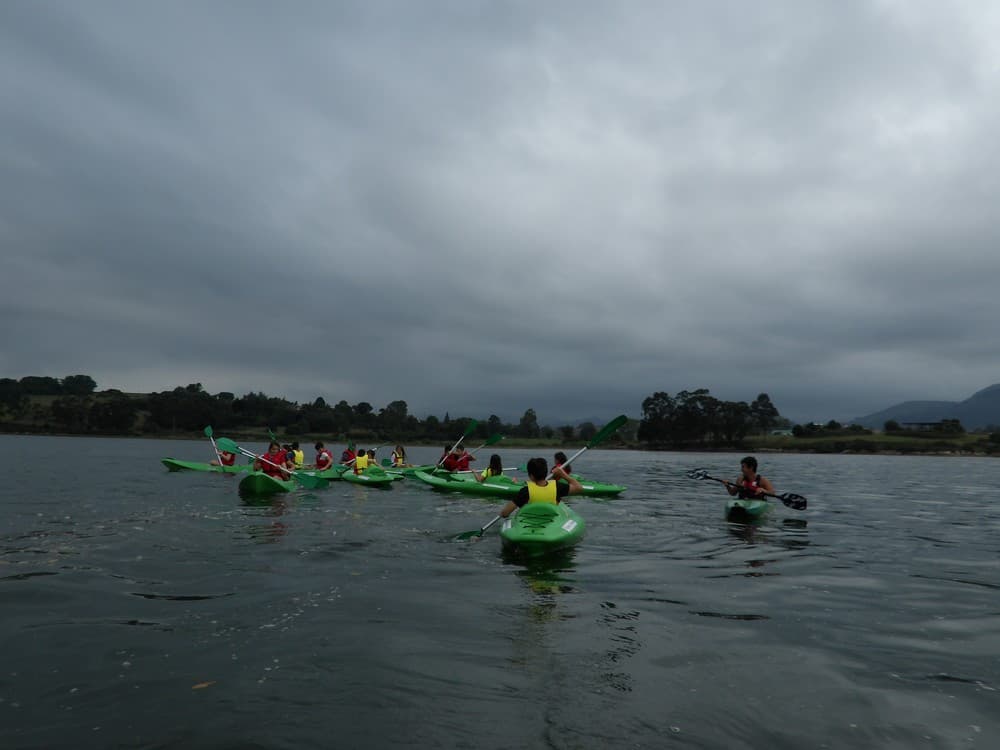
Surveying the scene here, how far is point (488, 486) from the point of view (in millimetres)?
22000

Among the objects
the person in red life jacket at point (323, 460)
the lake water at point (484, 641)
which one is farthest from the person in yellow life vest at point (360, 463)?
the lake water at point (484, 641)

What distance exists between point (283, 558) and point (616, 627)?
20.2 feet

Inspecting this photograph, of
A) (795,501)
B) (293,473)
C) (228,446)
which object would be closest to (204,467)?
(228,446)

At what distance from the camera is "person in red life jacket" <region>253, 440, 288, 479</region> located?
2256 centimetres

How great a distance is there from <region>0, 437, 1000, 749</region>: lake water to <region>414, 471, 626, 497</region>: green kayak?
7963mm

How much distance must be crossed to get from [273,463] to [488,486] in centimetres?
779

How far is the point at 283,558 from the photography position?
10734 millimetres

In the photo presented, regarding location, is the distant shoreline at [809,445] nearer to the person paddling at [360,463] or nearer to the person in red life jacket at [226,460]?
the person in red life jacket at [226,460]

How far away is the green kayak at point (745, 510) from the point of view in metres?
16.3

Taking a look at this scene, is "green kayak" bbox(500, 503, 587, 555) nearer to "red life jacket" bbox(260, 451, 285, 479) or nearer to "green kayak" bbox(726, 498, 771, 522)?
"green kayak" bbox(726, 498, 771, 522)

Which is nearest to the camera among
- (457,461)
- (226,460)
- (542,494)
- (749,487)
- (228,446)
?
(542,494)

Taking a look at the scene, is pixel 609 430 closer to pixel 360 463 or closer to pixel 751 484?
pixel 751 484

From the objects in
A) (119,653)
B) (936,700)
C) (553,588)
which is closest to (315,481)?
(553,588)

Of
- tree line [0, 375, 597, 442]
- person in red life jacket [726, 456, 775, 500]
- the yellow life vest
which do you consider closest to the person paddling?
person in red life jacket [726, 456, 775, 500]
